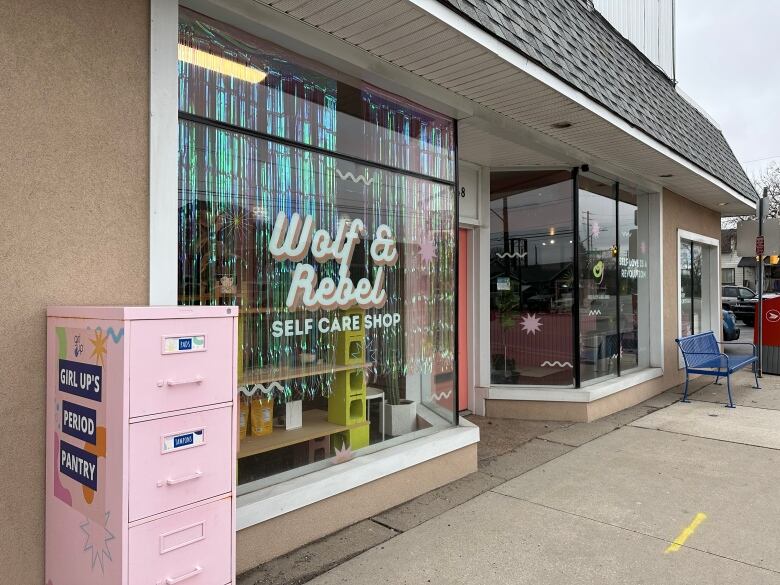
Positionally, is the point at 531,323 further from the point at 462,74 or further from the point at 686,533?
the point at 462,74

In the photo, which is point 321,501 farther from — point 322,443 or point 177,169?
point 177,169

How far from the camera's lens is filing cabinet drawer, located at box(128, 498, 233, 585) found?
2.21 metres

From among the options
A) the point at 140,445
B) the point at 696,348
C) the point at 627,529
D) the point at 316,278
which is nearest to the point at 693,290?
the point at 696,348

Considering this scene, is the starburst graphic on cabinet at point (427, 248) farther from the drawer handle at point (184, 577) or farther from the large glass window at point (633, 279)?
the large glass window at point (633, 279)

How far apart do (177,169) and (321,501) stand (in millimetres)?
2265

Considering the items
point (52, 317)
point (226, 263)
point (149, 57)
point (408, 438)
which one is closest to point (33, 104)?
point (149, 57)

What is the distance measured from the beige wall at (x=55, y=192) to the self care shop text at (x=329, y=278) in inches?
39.1

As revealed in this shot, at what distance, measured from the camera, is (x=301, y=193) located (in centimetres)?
380

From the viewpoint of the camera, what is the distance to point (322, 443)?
4.03m

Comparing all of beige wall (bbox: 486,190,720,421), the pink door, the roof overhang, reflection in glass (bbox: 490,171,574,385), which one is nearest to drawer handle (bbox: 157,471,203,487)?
the roof overhang

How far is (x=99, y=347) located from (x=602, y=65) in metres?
5.54

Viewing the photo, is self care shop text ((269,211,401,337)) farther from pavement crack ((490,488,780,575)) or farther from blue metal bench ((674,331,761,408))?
blue metal bench ((674,331,761,408))

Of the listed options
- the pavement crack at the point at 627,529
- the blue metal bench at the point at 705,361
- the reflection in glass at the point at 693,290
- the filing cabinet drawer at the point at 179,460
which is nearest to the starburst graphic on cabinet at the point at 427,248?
the pavement crack at the point at 627,529

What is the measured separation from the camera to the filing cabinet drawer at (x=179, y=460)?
221 cm
